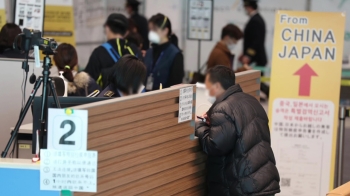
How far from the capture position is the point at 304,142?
19.3 ft

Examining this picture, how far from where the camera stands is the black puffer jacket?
12.8 ft

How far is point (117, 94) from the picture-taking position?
3.99m

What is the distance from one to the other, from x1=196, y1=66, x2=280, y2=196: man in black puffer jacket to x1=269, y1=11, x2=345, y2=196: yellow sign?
1.86 metres

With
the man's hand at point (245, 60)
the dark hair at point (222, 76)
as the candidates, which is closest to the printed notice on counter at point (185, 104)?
the dark hair at point (222, 76)

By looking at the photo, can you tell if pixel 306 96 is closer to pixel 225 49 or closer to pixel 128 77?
pixel 225 49

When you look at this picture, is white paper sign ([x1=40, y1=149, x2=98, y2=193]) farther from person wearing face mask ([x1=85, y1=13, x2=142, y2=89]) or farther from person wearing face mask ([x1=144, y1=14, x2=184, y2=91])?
person wearing face mask ([x1=144, y1=14, x2=184, y2=91])

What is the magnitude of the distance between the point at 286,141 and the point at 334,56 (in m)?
0.84

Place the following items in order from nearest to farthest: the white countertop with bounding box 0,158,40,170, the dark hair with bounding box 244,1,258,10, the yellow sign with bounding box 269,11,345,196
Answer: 1. the white countertop with bounding box 0,158,40,170
2. the yellow sign with bounding box 269,11,345,196
3. the dark hair with bounding box 244,1,258,10

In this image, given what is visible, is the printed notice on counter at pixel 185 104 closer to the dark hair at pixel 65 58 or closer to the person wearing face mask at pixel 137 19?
the dark hair at pixel 65 58

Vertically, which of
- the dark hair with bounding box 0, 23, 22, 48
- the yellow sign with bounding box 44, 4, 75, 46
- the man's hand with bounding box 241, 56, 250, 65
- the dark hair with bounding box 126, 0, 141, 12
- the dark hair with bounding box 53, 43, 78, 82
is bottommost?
the man's hand with bounding box 241, 56, 250, 65

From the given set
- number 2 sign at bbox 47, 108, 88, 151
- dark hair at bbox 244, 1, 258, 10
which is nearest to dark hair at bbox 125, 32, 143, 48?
dark hair at bbox 244, 1, 258, 10

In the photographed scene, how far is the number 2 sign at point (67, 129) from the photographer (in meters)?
2.94

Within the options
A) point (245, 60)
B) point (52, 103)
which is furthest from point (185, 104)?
point (245, 60)

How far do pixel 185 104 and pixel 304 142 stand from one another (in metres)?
2.34
